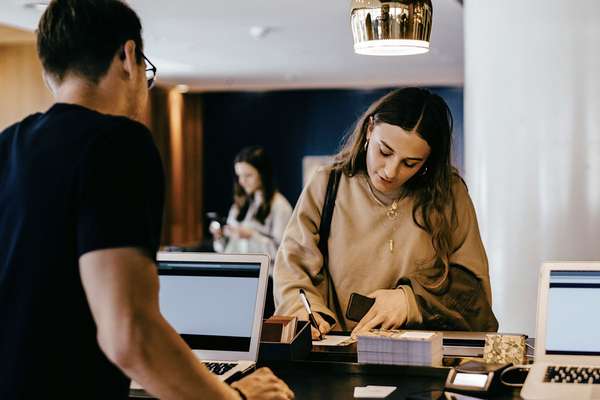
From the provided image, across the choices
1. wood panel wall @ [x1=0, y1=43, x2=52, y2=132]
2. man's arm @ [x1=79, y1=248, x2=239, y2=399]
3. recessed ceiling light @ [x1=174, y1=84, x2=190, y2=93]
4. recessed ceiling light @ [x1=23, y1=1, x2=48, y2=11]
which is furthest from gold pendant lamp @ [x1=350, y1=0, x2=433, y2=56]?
recessed ceiling light @ [x1=174, y1=84, x2=190, y2=93]

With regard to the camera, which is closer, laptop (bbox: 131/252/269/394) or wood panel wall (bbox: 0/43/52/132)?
laptop (bbox: 131/252/269/394)

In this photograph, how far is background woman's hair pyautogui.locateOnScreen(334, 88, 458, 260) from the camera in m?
2.64

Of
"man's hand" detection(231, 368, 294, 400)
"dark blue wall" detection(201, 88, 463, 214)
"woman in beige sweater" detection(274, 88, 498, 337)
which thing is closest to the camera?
"man's hand" detection(231, 368, 294, 400)

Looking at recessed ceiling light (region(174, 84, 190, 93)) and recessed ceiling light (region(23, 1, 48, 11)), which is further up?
recessed ceiling light (region(23, 1, 48, 11))

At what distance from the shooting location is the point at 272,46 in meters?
8.47

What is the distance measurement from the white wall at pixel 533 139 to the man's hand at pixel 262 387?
2.57m

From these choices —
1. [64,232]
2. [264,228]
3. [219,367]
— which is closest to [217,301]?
[219,367]

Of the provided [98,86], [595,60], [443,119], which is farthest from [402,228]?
[595,60]

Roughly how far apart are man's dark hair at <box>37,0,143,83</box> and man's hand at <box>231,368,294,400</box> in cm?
62

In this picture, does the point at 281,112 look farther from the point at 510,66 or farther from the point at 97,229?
the point at 97,229

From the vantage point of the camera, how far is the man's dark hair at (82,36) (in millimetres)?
1513

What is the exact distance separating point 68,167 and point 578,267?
1.31 meters

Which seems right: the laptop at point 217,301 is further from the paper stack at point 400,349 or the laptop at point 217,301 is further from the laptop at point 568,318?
the laptop at point 568,318

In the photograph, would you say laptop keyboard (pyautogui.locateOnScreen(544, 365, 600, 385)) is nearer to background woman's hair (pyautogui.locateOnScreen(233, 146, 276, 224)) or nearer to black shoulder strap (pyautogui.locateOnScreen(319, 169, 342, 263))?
black shoulder strap (pyautogui.locateOnScreen(319, 169, 342, 263))
